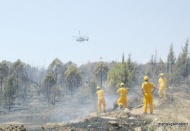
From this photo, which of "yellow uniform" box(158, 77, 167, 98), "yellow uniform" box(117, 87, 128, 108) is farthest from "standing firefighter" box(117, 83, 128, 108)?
"yellow uniform" box(158, 77, 167, 98)

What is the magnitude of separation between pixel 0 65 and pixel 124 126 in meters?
43.2

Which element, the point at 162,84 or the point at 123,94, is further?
the point at 162,84

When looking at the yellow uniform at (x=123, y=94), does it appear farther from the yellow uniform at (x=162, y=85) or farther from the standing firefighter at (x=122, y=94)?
the yellow uniform at (x=162, y=85)

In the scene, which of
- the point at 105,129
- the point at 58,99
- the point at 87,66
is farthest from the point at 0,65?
the point at 87,66

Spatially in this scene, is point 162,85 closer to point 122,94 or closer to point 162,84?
point 162,84

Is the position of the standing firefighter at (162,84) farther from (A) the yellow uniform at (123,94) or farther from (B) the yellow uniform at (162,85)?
(A) the yellow uniform at (123,94)

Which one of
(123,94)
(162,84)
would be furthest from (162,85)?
(123,94)

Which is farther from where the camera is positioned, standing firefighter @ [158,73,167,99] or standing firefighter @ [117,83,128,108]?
standing firefighter @ [158,73,167,99]

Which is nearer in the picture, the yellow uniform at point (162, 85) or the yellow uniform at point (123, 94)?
the yellow uniform at point (123, 94)

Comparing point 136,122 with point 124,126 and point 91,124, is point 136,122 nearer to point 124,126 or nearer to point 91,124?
point 124,126

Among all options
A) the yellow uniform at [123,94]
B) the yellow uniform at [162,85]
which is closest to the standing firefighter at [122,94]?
the yellow uniform at [123,94]

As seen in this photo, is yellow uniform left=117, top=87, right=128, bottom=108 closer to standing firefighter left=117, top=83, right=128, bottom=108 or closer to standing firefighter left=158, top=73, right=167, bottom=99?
standing firefighter left=117, top=83, right=128, bottom=108

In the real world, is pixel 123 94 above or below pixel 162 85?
below

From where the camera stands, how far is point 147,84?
49.1ft
